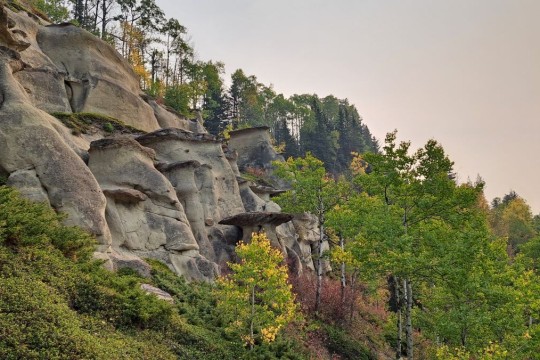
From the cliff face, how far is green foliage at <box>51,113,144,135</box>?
0.59 meters

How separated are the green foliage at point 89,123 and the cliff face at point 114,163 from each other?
59 centimetres

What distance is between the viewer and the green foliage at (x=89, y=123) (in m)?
23.1

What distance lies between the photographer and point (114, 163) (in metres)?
21.0

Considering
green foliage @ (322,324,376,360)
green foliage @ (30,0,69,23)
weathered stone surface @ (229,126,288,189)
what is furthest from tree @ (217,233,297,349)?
green foliage @ (30,0,69,23)

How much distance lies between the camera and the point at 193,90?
5103 centimetres

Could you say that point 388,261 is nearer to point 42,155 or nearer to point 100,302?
point 100,302

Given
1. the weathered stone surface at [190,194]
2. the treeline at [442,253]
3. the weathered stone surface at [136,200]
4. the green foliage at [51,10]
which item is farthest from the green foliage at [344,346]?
the green foliage at [51,10]

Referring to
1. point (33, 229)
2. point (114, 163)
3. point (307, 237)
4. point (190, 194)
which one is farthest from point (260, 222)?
point (33, 229)

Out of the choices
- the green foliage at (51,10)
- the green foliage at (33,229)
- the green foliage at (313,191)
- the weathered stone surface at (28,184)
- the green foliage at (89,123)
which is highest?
the green foliage at (51,10)

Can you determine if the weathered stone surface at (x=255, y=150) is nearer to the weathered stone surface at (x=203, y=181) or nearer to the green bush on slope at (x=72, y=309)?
the weathered stone surface at (x=203, y=181)

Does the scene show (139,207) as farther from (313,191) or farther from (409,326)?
(409,326)

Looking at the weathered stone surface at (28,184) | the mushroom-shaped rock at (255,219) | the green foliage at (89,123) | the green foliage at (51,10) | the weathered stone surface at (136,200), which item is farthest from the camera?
the green foliage at (51,10)

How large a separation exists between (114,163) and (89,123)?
18.6ft

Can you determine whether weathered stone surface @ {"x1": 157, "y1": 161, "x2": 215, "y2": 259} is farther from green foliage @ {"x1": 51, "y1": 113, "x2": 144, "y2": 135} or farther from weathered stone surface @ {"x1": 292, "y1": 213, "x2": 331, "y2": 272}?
weathered stone surface @ {"x1": 292, "y1": 213, "x2": 331, "y2": 272}
